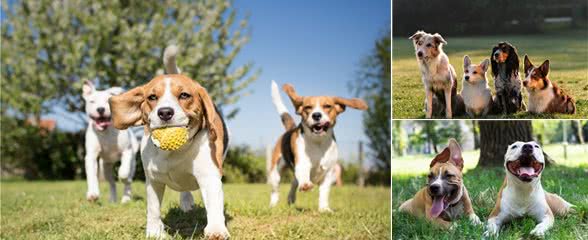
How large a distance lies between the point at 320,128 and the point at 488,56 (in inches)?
56.3

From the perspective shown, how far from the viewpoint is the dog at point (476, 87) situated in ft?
12.0

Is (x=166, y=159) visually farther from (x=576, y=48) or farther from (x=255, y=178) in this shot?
(x=255, y=178)

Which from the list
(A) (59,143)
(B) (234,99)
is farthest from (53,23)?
(B) (234,99)

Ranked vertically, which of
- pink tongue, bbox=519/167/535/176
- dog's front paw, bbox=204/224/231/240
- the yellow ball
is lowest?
dog's front paw, bbox=204/224/231/240

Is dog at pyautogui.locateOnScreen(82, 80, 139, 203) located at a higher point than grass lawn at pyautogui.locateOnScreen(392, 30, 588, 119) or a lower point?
lower

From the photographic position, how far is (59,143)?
1101 cm

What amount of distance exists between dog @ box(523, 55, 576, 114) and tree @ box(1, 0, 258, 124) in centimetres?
696

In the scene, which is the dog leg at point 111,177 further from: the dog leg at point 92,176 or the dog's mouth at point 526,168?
the dog's mouth at point 526,168

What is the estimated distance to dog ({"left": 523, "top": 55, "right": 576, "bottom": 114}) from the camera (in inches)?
144

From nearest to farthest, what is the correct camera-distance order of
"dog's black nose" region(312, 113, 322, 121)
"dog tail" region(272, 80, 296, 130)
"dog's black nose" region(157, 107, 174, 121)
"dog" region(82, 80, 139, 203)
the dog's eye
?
1. "dog's black nose" region(157, 107, 174, 121)
2. the dog's eye
3. "dog's black nose" region(312, 113, 322, 121)
4. "dog tail" region(272, 80, 296, 130)
5. "dog" region(82, 80, 139, 203)

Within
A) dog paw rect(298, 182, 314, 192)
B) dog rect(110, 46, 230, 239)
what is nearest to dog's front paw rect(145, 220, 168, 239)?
dog rect(110, 46, 230, 239)

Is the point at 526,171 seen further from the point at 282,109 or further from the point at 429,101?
the point at 282,109

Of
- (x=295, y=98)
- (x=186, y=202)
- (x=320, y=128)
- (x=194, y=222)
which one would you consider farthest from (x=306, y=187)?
(x=186, y=202)

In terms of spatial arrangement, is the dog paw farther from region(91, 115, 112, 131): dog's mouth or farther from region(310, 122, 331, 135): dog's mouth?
region(91, 115, 112, 131): dog's mouth
